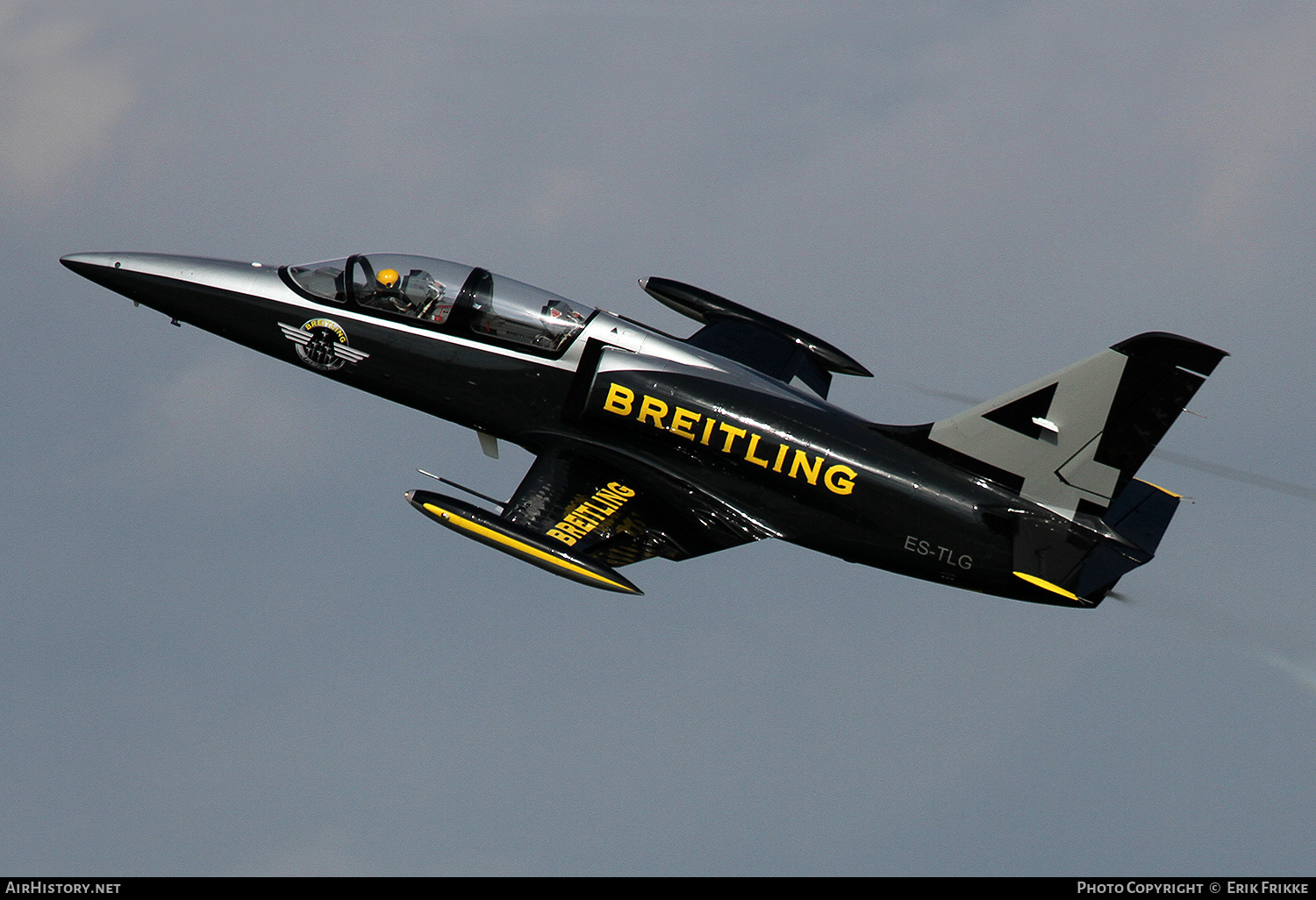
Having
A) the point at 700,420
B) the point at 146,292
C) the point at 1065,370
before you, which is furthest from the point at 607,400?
the point at 146,292

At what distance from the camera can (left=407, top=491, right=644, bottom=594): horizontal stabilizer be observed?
18531mm

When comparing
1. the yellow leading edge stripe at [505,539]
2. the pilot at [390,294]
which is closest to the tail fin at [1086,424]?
the yellow leading edge stripe at [505,539]

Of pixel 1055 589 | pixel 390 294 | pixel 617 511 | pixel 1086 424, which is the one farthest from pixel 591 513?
pixel 1086 424

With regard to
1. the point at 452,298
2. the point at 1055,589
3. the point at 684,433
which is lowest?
the point at 1055,589

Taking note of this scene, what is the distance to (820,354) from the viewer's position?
2408 cm

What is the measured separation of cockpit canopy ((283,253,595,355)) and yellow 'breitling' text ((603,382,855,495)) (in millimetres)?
A: 1501

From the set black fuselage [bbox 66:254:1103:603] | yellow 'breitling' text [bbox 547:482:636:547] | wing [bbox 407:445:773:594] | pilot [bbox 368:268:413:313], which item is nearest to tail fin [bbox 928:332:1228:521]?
black fuselage [bbox 66:254:1103:603]

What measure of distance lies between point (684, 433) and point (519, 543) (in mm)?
3249

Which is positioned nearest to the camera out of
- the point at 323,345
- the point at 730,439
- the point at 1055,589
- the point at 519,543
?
the point at 519,543

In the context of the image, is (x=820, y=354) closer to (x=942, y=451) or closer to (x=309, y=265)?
(x=942, y=451)

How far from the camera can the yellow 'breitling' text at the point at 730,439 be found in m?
20.0

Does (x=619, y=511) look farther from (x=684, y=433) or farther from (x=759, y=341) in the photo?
(x=759, y=341)

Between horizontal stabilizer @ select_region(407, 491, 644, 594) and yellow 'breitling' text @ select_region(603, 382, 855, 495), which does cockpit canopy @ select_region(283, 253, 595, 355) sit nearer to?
yellow 'breitling' text @ select_region(603, 382, 855, 495)

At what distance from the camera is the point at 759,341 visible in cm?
2402
